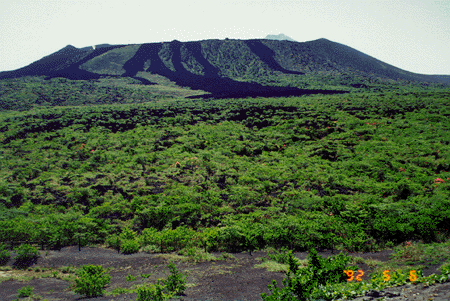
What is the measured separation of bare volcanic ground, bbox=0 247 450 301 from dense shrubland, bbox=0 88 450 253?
0.87 metres

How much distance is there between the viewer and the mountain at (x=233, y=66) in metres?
73.1

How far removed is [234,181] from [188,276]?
9.53m

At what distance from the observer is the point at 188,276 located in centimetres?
854

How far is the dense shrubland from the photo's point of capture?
36.5 ft

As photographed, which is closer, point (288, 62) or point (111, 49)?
point (288, 62)

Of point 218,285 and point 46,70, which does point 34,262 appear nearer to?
point 218,285

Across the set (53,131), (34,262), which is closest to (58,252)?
(34,262)

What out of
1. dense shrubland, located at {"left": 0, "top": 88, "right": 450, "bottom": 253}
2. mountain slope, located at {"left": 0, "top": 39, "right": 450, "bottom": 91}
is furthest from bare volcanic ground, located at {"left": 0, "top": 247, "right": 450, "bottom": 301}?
mountain slope, located at {"left": 0, "top": 39, "right": 450, "bottom": 91}

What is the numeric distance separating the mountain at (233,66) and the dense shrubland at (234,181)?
3336 cm

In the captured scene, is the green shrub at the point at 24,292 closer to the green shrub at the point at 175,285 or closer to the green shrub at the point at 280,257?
the green shrub at the point at 175,285

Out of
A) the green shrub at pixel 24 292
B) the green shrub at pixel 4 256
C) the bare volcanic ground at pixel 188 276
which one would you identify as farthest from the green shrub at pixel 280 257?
the green shrub at pixel 4 256

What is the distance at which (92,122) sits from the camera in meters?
34.6

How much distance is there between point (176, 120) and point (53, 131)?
587 inches

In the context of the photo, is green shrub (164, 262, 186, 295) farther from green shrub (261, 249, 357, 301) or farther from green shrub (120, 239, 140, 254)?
green shrub (120, 239, 140, 254)
